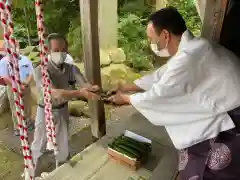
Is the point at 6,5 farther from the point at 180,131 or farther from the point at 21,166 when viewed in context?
the point at 21,166

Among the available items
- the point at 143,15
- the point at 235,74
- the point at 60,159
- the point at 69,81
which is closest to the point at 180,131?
the point at 235,74

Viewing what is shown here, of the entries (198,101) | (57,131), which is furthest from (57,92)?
(198,101)

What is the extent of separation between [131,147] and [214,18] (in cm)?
164

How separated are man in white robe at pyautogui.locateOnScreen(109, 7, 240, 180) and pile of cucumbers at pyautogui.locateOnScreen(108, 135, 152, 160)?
3.23 ft

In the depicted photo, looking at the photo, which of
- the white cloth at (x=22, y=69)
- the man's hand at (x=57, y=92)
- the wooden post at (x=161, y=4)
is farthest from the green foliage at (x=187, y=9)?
the man's hand at (x=57, y=92)

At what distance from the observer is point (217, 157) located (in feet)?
6.87

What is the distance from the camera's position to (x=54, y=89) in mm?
3117

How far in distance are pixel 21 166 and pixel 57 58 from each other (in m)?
1.92

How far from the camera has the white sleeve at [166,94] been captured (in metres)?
2.00

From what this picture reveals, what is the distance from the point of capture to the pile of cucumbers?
319cm

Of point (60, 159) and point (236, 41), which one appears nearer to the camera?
point (236, 41)

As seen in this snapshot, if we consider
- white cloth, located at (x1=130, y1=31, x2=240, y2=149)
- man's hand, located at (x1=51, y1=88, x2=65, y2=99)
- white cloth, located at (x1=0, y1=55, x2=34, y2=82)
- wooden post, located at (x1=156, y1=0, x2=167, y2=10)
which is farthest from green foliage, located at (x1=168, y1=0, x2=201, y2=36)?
white cloth, located at (x1=130, y1=31, x2=240, y2=149)

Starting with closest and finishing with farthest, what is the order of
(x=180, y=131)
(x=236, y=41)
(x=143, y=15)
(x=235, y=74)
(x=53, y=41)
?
(x=235, y=74)
(x=180, y=131)
(x=236, y=41)
(x=53, y=41)
(x=143, y=15)

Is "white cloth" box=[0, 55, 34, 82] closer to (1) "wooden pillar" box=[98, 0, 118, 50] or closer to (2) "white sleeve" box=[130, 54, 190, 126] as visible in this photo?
(2) "white sleeve" box=[130, 54, 190, 126]
